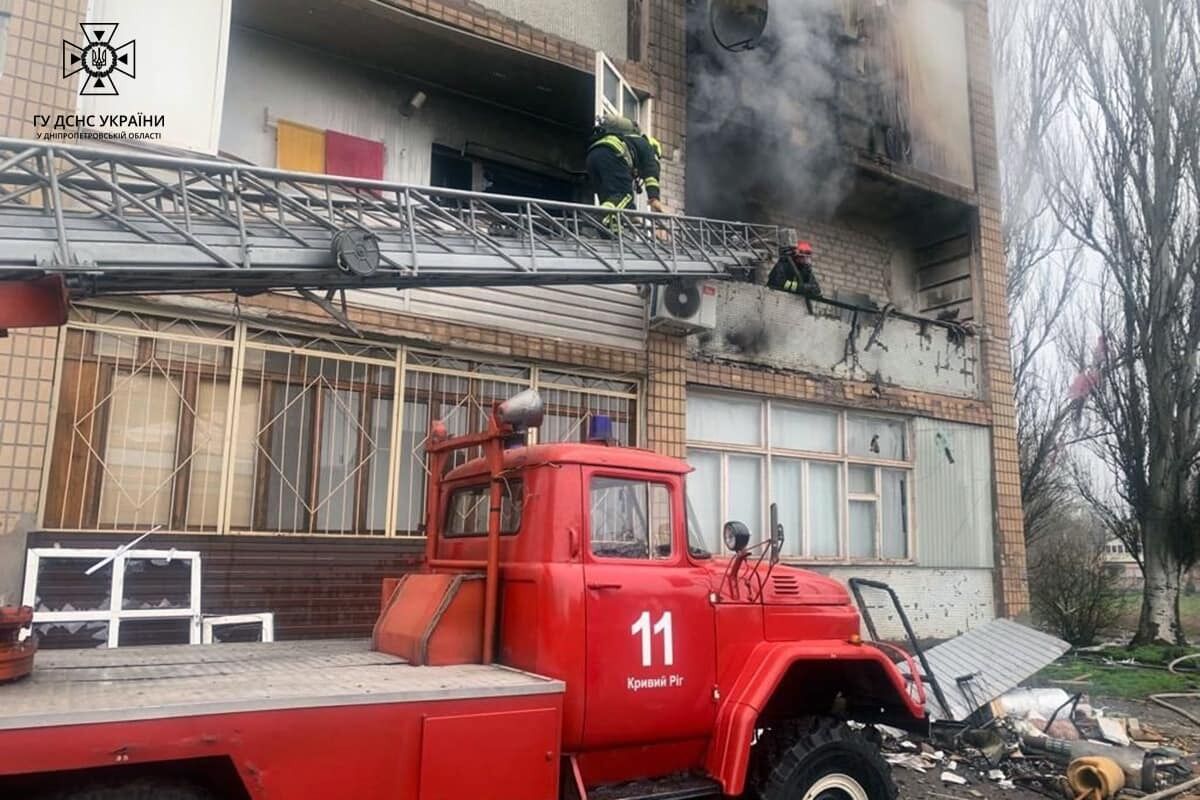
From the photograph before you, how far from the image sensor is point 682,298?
911 centimetres

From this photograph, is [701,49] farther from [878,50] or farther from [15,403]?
[15,403]

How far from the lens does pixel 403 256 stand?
5047 mm

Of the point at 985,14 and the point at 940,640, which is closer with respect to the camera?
the point at 940,640

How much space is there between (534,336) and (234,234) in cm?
440

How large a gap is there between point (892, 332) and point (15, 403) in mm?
9820

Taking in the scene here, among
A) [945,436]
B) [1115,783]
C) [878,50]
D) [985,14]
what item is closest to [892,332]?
[945,436]

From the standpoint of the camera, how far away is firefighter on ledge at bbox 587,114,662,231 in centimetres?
779

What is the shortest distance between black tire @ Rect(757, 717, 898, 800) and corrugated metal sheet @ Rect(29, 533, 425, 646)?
2930 mm

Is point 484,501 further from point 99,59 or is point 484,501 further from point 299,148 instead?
point 299,148

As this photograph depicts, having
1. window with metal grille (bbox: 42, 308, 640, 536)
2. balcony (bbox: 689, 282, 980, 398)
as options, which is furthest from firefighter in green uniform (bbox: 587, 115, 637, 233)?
balcony (bbox: 689, 282, 980, 398)

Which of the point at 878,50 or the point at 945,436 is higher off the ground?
the point at 878,50

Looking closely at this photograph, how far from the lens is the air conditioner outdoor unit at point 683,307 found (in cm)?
899

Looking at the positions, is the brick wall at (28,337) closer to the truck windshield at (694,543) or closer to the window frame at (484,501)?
the window frame at (484,501)

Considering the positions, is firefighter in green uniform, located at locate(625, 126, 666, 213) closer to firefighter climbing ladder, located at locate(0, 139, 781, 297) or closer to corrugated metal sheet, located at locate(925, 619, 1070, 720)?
firefighter climbing ladder, located at locate(0, 139, 781, 297)
